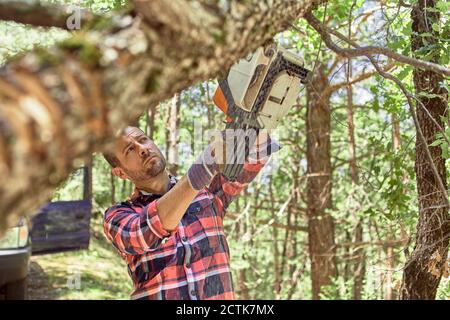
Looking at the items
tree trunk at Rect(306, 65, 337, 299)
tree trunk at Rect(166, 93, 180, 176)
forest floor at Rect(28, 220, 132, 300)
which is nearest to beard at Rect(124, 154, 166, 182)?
tree trunk at Rect(166, 93, 180, 176)

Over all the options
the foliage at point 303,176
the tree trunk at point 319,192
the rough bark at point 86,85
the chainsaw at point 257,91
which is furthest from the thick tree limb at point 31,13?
the tree trunk at point 319,192

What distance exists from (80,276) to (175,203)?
711 cm

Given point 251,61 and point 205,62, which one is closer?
point 205,62

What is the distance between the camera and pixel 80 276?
938 centimetres

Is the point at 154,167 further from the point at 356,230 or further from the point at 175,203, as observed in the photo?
the point at 356,230

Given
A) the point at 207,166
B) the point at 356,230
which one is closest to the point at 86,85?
the point at 207,166

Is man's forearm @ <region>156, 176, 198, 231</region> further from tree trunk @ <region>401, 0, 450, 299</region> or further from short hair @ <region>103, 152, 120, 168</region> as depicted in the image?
tree trunk @ <region>401, 0, 450, 299</region>

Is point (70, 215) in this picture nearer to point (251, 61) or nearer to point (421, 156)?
point (421, 156)

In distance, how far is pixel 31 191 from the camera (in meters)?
1.14

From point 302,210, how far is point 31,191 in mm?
A: 7963

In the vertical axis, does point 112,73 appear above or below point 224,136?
below

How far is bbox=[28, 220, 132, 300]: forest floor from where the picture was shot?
27.8ft

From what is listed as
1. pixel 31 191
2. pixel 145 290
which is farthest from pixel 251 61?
pixel 31 191

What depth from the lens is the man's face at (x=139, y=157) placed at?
3.20m
